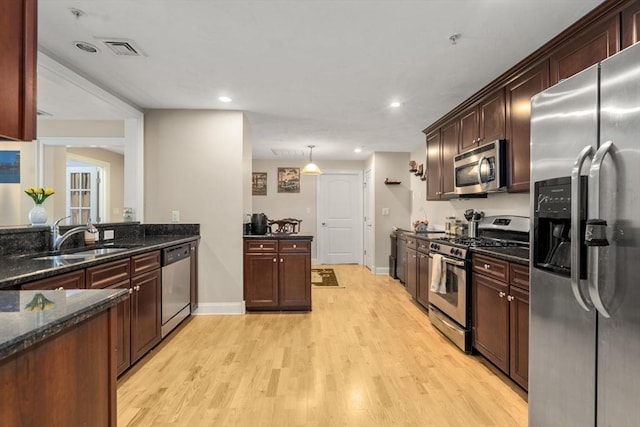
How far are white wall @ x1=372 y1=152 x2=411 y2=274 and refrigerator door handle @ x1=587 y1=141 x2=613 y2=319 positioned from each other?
4.82 meters

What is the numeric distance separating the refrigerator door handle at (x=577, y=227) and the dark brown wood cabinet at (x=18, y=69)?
2.02 metres

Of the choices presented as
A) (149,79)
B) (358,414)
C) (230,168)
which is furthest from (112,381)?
(230,168)

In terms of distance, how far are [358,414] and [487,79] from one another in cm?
280

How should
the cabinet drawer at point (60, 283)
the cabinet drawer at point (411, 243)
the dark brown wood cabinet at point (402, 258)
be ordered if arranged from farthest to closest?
1. the dark brown wood cabinet at point (402, 258)
2. the cabinet drawer at point (411, 243)
3. the cabinet drawer at point (60, 283)

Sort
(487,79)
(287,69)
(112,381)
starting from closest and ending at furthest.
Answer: (112,381)
(287,69)
(487,79)

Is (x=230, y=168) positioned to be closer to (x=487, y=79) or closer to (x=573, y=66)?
(x=487, y=79)

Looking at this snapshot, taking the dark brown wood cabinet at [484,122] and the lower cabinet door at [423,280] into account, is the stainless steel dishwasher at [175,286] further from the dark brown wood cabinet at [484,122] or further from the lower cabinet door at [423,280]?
the dark brown wood cabinet at [484,122]

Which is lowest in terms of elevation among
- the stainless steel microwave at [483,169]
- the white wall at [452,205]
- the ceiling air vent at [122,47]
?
the white wall at [452,205]

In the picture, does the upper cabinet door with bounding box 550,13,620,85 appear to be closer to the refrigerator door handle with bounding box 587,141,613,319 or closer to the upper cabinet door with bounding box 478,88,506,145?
the upper cabinet door with bounding box 478,88,506,145

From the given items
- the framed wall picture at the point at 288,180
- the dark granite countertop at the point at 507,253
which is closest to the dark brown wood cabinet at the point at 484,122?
the dark granite countertop at the point at 507,253

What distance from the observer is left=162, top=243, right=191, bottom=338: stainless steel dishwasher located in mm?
2832

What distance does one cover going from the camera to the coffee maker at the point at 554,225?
1357 millimetres

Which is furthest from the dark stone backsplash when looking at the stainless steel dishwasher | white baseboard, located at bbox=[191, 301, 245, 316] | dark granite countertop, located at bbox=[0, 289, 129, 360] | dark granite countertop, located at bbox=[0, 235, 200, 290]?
dark granite countertop, located at bbox=[0, 289, 129, 360]

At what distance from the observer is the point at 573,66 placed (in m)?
2.02
